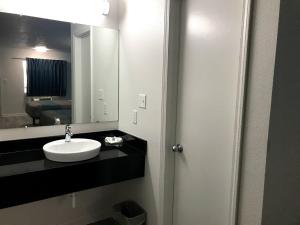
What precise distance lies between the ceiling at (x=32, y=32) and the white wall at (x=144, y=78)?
52 centimetres

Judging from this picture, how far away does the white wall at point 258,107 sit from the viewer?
1.13 meters

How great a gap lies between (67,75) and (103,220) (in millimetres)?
1421

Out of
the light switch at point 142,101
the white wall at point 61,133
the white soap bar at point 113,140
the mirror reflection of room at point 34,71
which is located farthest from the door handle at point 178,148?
the mirror reflection of room at point 34,71

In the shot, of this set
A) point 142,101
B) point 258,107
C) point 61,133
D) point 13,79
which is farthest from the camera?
point 61,133

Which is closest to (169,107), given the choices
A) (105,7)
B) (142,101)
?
(142,101)

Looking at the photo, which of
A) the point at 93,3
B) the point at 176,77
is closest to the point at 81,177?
the point at 176,77

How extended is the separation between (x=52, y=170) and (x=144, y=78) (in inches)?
38.2

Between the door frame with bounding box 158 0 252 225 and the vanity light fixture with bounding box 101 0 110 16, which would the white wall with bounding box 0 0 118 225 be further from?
the door frame with bounding box 158 0 252 225

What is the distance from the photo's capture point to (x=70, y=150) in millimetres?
1913

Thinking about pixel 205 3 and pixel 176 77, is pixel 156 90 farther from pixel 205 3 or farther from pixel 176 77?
pixel 205 3

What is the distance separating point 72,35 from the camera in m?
2.08

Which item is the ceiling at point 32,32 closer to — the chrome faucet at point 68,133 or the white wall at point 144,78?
the white wall at point 144,78

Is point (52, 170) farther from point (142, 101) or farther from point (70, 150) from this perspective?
point (142, 101)

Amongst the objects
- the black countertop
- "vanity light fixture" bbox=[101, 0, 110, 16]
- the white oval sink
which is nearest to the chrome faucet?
the white oval sink
